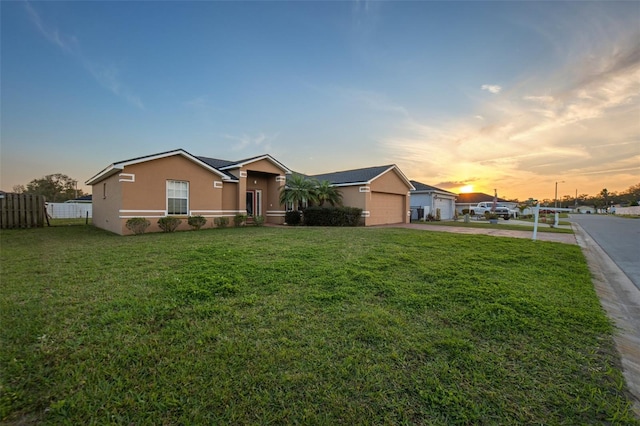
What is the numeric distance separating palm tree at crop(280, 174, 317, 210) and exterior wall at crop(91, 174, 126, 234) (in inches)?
355

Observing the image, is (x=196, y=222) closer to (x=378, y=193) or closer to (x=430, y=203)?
(x=378, y=193)

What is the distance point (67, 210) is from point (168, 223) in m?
27.8

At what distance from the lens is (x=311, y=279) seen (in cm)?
534

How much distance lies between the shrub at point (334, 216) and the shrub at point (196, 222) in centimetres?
679

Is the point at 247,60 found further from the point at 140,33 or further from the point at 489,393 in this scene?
the point at 489,393

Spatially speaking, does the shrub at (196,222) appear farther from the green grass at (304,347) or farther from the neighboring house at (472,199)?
the neighboring house at (472,199)

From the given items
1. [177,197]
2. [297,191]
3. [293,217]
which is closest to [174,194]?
[177,197]

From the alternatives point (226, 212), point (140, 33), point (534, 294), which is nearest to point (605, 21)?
point (534, 294)

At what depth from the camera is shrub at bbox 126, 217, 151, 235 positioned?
1229cm

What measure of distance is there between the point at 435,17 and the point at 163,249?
12.8 metres

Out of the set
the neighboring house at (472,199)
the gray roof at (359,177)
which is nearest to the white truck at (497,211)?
the neighboring house at (472,199)

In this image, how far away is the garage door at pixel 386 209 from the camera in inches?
767

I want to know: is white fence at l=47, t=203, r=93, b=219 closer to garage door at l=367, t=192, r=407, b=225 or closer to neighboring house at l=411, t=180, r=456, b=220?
garage door at l=367, t=192, r=407, b=225

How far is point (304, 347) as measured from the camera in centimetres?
Result: 295
